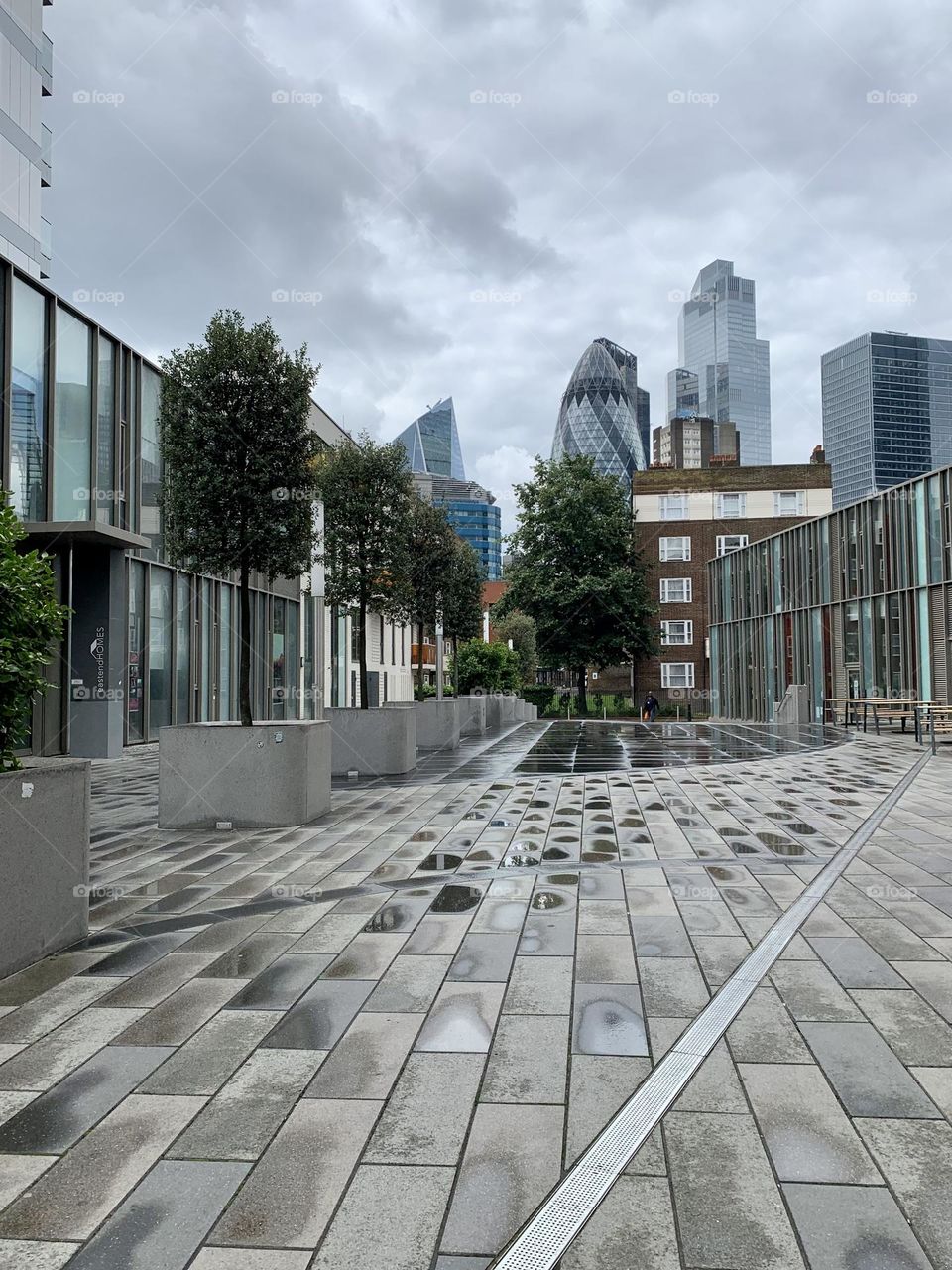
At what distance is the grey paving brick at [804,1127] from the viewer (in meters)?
2.92

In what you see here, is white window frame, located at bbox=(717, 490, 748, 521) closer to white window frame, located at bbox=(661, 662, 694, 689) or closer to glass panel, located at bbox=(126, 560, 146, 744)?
white window frame, located at bbox=(661, 662, 694, 689)

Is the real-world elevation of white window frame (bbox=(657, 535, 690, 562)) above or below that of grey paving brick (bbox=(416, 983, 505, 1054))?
above

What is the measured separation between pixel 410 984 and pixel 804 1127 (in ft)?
7.09

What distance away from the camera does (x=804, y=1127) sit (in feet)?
10.5

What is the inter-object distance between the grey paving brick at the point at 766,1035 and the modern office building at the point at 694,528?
49704 mm

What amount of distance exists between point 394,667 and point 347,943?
4961 centimetres

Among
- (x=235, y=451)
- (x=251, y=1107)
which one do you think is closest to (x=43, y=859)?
(x=251, y=1107)

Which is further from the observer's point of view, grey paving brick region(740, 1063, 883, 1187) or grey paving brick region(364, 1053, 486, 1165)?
grey paving brick region(364, 1053, 486, 1165)

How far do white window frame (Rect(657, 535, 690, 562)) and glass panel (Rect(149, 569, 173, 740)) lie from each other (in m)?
37.2

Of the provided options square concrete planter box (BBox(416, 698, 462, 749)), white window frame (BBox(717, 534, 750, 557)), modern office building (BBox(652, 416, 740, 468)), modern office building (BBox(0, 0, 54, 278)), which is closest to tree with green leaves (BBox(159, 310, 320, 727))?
square concrete planter box (BBox(416, 698, 462, 749))

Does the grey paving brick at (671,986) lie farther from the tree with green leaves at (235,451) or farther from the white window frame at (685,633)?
the white window frame at (685,633)

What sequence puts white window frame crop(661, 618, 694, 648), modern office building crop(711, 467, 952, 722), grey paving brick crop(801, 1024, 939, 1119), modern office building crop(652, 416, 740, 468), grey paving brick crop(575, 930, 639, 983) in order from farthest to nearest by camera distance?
modern office building crop(652, 416, 740, 468), white window frame crop(661, 618, 694, 648), modern office building crop(711, 467, 952, 722), grey paving brick crop(575, 930, 639, 983), grey paving brick crop(801, 1024, 939, 1119)

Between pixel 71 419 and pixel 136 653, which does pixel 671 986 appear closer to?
pixel 71 419

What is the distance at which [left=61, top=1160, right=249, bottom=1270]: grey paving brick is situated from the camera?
2.50 m
